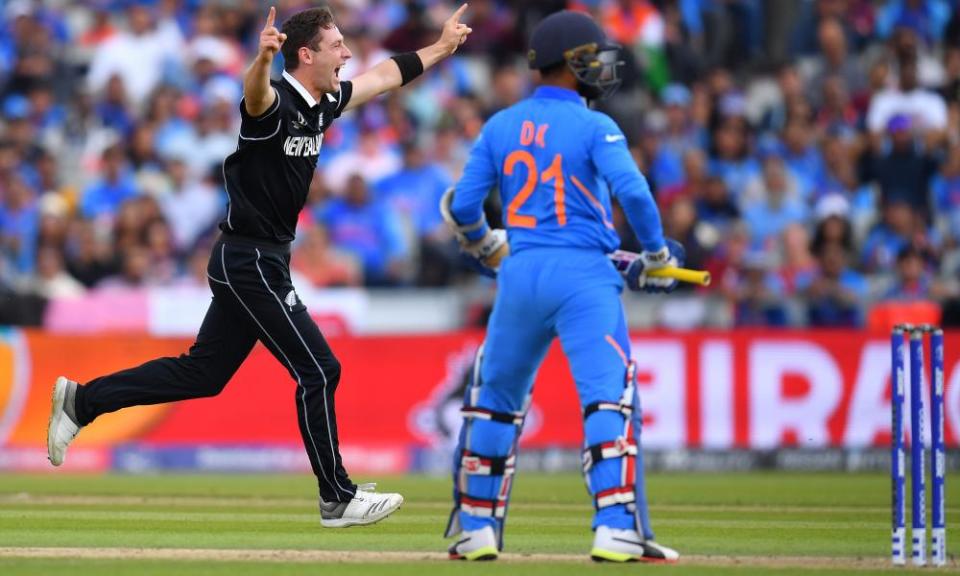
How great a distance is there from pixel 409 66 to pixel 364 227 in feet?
25.0

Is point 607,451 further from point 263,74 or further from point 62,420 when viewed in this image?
point 62,420

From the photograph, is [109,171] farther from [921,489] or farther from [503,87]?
[921,489]

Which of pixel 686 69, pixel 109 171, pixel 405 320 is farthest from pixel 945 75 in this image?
pixel 109 171

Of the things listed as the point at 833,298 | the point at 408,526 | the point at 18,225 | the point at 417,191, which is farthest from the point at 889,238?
the point at 18,225

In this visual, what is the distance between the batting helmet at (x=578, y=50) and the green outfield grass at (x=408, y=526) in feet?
6.92

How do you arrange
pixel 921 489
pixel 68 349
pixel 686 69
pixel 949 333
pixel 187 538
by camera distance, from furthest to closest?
pixel 686 69, pixel 68 349, pixel 949 333, pixel 187 538, pixel 921 489

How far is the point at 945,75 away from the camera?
1834 centimetres

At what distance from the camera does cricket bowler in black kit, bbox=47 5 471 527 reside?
28.4 feet

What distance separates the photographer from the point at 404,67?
948cm

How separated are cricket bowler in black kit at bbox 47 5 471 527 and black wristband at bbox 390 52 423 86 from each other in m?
0.47

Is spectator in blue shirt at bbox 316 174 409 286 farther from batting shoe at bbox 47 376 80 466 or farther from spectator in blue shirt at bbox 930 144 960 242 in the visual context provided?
batting shoe at bbox 47 376 80 466

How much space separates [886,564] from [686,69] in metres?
12.2

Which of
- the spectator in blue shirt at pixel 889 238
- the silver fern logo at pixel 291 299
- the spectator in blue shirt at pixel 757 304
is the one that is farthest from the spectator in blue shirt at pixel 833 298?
the silver fern logo at pixel 291 299

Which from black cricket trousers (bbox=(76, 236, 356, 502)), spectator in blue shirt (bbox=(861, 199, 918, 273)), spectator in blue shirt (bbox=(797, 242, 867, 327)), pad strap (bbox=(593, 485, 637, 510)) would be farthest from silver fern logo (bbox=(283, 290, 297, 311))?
spectator in blue shirt (bbox=(861, 199, 918, 273))
